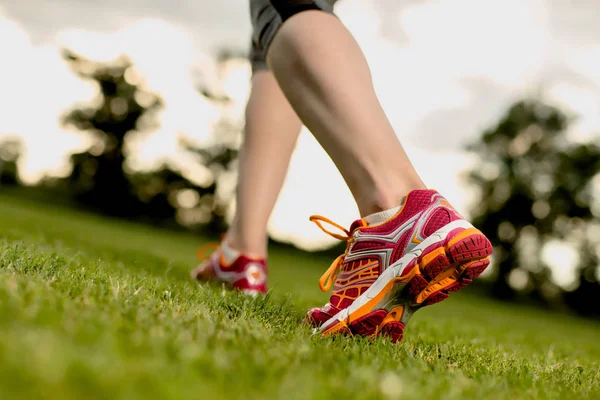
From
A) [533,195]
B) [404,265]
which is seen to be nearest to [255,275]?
[404,265]

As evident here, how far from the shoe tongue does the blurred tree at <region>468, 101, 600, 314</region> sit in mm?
23757

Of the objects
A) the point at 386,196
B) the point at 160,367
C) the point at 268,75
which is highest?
the point at 268,75

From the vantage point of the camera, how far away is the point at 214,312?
5.17 ft

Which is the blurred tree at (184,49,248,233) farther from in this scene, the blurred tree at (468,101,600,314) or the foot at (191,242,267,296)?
the foot at (191,242,267,296)

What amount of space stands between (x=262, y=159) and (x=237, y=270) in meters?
0.57

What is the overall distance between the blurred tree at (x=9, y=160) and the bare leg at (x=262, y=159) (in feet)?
124

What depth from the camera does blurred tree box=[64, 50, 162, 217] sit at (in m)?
34.0

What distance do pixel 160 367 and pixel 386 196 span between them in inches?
44.8

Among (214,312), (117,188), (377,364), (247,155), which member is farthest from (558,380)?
(117,188)

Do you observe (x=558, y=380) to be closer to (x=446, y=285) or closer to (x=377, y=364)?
(x=446, y=285)

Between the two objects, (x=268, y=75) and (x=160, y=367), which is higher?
(x=268, y=75)

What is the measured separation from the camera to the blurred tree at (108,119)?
112 ft

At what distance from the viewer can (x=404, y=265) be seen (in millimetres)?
1655

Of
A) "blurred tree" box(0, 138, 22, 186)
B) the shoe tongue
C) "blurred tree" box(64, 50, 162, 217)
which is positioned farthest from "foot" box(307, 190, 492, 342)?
"blurred tree" box(0, 138, 22, 186)
